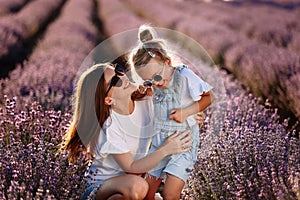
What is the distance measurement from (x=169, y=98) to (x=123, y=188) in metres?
0.45

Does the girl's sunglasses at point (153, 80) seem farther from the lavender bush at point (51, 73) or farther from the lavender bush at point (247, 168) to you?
the lavender bush at point (51, 73)

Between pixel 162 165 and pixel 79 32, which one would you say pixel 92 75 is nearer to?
pixel 162 165

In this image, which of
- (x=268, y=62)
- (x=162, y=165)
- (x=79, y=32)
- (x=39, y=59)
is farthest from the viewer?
(x=79, y=32)

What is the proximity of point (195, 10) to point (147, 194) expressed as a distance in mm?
12900

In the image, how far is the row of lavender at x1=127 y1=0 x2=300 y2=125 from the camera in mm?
5435

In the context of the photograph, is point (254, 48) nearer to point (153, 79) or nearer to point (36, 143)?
point (36, 143)

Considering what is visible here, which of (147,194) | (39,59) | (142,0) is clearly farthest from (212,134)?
(142,0)

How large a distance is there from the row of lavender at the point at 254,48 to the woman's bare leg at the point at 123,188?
2149 mm

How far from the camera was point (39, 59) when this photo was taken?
654 centimetres

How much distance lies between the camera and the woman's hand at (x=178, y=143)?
2.64m

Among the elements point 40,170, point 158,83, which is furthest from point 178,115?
point 40,170

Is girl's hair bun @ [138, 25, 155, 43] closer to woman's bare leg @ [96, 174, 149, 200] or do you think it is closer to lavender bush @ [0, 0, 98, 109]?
woman's bare leg @ [96, 174, 149, 200]

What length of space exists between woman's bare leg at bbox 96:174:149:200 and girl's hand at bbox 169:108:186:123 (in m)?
0.30

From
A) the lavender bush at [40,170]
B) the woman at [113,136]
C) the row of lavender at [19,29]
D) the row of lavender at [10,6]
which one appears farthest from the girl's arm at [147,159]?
the row of lavender at [10,6]
